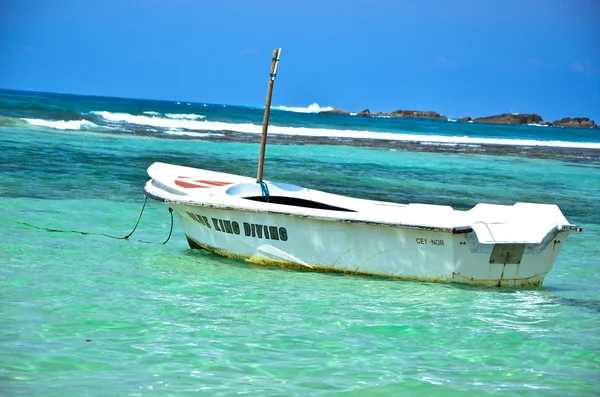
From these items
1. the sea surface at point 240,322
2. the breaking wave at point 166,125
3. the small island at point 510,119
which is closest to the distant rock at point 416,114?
the small island at point 510,119

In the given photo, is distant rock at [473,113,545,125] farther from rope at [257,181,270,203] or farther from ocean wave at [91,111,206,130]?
rope at [257,181,270,203]

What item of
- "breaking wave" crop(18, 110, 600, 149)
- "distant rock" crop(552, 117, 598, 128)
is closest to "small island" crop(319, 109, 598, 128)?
"distant rock" crop(552, 117, 598, 128)

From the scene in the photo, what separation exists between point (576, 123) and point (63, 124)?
103209 mm

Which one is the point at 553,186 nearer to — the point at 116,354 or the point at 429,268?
the point at 429,268

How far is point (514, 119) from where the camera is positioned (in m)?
119

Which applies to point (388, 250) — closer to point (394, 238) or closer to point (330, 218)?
point (394, 238)

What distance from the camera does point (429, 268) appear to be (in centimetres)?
853

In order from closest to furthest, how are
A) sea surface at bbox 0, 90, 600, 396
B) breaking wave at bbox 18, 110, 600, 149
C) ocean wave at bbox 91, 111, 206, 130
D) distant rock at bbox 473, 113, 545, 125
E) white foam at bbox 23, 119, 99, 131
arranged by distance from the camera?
→ sea surface at bbox 0, 90, 600, 396, white foam at bbox 23, 119, 99, 131, breaking wave at bbox 18, 110, 600, 149, ocean wave at bbox 91, 111, 206, 130, distant rock at bbox 473, 113, 545, 125

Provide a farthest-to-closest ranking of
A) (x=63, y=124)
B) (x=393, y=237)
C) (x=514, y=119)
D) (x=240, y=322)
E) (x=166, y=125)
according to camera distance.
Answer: (x=514, y=119) < (x=166, y=125) < (x=63, y=124) < (x=393, y=237) < (x=240, y=322)

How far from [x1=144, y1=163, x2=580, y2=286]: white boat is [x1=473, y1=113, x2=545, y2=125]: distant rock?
375 feet

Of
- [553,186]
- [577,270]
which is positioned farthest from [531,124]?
[577,270]

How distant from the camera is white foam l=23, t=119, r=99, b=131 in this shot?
110ft

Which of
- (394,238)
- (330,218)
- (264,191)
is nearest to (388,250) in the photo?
(394,238)

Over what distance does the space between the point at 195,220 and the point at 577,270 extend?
5.00 metres
